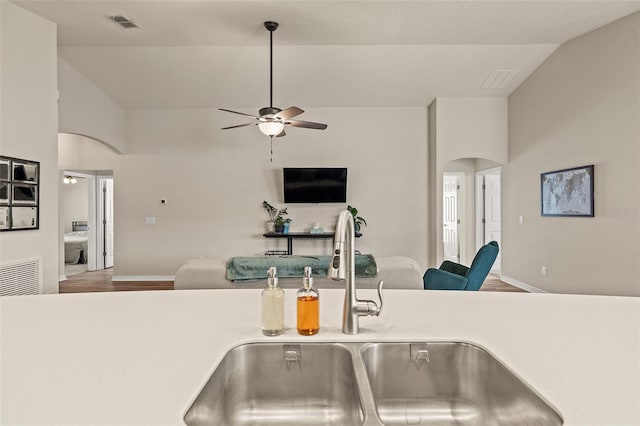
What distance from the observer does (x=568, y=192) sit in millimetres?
4605

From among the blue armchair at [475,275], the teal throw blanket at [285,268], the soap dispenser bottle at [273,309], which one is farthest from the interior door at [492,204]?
the soap dispenser bottle at [273,309]

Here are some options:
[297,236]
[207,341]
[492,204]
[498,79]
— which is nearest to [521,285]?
[492,204]

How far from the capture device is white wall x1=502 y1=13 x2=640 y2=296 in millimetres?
3832

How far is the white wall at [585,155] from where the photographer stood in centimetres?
383

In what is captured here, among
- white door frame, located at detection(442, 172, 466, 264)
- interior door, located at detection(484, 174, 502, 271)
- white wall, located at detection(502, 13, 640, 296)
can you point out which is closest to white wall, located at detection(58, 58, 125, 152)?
white door frame, located at detection(442, 172, 466, 264)

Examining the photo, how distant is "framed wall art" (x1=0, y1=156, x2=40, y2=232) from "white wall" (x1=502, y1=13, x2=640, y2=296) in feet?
18.6

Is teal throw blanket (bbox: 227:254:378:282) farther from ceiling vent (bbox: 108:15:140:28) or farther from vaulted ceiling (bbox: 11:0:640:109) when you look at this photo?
ceiling vent (bbox: 108:15:140:28)

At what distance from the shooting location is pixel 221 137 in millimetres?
6375

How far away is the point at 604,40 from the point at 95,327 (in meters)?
5.29

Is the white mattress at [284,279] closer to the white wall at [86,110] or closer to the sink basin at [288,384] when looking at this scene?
the sink basin at [288,384]

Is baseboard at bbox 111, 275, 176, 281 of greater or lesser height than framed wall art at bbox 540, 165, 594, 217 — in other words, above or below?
below

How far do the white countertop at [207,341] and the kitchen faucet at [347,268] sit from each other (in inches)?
2.0

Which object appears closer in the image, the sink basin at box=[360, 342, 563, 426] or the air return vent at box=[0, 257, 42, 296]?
the sink basin at box=[360, 342, 563, 426]

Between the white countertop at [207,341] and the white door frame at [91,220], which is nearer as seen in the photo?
the white countertop at [207,341]
